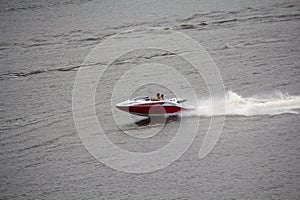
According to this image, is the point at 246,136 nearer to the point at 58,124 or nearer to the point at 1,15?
the point at 58,124

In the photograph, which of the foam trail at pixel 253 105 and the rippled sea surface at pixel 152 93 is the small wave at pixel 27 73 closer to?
the rippled sea surface at pixel 152 93

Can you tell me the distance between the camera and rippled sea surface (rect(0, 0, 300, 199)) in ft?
85.5

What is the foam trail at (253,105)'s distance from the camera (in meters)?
32.7

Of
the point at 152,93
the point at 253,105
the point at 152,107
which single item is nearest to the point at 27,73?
the point at 152,93

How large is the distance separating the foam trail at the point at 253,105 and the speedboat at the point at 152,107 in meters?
1.40

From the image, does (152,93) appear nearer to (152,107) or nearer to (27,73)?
(152,107)

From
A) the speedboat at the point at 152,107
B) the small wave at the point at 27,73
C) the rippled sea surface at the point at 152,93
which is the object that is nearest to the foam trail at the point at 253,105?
the rippled sea surface at the point at 152,93

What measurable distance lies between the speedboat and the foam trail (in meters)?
1.40

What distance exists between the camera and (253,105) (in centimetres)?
3353

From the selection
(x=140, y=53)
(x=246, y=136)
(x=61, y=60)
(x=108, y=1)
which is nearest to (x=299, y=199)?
(x=246, y=136)

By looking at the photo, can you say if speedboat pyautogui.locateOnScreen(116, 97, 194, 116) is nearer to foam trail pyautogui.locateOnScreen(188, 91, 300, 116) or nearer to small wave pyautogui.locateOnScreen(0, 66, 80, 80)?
foam trail pyautogui.locateOnScreen(188, 91, 300, 116)

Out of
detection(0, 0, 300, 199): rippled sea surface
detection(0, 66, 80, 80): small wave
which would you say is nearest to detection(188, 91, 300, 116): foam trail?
detection(0, 0, 300, 199): rippled sea surface

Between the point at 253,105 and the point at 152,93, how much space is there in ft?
24.0

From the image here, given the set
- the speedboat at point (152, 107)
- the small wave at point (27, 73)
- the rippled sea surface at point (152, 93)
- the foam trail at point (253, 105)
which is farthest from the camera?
the small wave at point (27, 73)
